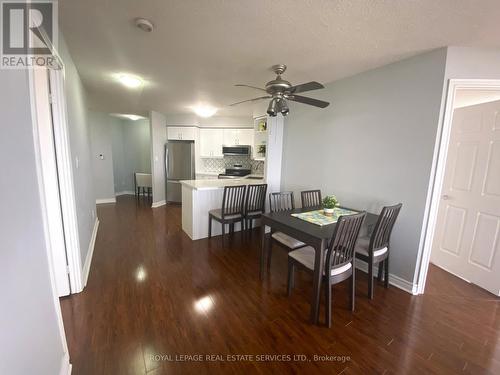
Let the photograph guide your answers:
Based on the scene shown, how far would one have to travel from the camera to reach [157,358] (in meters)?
1.48

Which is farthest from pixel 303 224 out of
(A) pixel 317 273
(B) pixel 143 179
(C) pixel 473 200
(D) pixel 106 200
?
(D) pixel 106 200

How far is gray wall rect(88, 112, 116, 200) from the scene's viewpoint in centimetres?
566

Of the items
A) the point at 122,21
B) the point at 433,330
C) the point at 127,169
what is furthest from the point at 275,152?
the point at 127,169

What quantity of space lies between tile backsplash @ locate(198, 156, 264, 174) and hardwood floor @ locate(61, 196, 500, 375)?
3583 millimetres

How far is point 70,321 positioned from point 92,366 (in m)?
0.58

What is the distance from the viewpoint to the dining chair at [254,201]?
345cm

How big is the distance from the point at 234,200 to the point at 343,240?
187 cm

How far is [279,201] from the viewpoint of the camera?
9.47 ft

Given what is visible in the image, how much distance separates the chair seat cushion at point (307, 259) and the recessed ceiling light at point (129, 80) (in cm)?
309

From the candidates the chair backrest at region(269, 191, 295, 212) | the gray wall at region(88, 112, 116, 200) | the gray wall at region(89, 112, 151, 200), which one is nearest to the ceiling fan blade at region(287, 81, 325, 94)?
the chair backrest at region(269, 191, 295, 212)

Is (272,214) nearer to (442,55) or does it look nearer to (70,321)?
(70,321)

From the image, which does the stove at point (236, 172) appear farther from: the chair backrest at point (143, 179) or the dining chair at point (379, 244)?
the dining chair at point (379, 244)

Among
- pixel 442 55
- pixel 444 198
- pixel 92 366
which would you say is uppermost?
pixel 442 55

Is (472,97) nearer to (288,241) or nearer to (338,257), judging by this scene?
(338,257)
